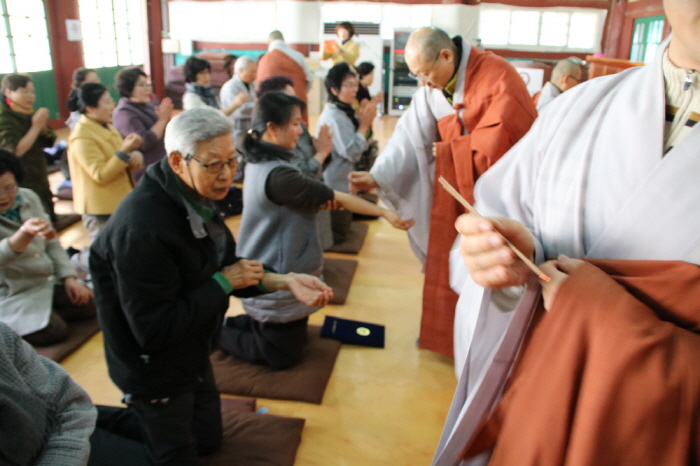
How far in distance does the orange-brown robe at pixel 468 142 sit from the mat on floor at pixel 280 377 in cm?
57

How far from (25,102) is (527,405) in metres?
4.01

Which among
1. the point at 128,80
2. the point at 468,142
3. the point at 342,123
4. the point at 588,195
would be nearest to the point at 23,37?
the point at 128,80

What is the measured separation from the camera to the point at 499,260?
773 mm

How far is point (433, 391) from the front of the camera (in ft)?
7.78

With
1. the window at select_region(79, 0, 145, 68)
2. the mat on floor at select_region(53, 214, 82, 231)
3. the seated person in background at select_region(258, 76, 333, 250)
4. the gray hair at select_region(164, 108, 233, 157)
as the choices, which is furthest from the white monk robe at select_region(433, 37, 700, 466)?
the window at select_region(79, 0, 145, 68)

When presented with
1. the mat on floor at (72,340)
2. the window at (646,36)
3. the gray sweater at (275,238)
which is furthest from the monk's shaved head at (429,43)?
the window at (646,36)

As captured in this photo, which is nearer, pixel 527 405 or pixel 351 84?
pixel 527 405

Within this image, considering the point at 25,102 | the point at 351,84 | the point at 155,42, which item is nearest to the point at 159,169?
the point at 351,84

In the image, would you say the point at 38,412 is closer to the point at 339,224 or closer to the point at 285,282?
A: the point at 285,282

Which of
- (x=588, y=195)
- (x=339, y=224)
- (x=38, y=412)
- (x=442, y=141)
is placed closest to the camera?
(x=588, y=195)

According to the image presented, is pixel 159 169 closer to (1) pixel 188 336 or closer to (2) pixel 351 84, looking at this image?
(1) pixel 188 336

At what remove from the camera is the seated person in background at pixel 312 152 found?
278 centimetres

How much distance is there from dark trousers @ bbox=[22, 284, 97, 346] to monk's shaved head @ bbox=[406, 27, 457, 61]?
2.11 metres

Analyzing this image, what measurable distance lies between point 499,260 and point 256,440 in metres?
1.55
